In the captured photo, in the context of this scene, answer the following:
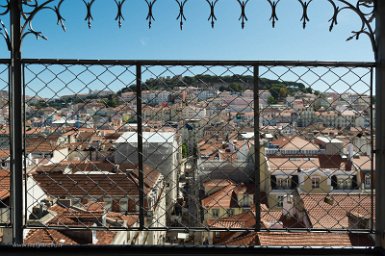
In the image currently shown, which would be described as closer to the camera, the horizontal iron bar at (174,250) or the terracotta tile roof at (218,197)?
the horizontal iron bar at (174,250)

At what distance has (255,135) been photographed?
1.75 m

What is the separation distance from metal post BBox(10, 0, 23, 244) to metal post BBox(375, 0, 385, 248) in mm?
1413

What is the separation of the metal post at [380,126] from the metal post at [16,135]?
1413 millimetres

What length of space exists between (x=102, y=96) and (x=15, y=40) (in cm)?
45

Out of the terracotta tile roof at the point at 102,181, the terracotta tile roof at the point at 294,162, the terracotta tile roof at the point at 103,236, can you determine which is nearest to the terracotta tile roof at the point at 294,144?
the terracotta tile roof at the point at 294,162

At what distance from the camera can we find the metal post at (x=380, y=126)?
1564mm

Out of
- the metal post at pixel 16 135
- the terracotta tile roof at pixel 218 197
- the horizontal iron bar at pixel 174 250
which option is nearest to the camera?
the horizontal iron bar at pixel 174 250

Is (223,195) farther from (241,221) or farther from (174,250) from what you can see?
(174,250)

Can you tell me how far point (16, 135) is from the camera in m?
1.66

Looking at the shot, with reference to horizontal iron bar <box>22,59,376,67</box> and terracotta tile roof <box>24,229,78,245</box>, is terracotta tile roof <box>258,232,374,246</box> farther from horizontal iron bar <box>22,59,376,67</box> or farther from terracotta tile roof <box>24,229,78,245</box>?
terracotta tile roof <box>24,229,78,245</box>

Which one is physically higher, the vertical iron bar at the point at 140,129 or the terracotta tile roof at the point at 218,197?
the vertical iron bar at the point at 140,129

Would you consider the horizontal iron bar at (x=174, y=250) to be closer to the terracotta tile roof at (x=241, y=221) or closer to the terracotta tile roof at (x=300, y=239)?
the terracotta tile roof at (x=300, y=239)

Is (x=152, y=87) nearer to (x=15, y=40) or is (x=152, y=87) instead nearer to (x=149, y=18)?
(x=149, y=18)

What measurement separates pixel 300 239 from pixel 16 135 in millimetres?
2109
